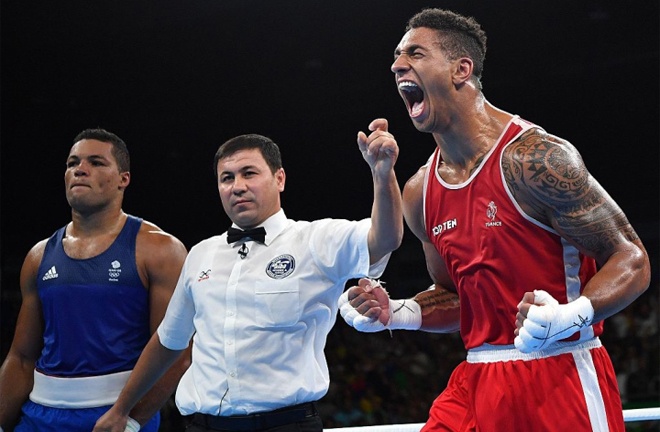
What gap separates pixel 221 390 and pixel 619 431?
115 centimetres

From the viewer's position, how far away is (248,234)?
277 cm

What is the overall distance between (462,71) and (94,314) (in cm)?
166

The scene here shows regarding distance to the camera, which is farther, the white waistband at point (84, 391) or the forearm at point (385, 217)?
the white waistband at point (84, 391)

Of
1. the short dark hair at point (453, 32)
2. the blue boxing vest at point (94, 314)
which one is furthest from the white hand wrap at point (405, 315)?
the blue boxing vest at point (94, 314)

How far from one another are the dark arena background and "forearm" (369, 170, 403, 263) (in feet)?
19.9

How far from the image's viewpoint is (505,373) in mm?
2158

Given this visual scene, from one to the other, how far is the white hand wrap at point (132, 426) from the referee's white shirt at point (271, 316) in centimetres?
Result: 35

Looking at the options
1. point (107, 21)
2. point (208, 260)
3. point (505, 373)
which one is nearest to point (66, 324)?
point (208, 260)

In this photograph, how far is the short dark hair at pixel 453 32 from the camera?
7.93 ft

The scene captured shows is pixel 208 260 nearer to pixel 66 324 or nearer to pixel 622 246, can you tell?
pixel 66 324

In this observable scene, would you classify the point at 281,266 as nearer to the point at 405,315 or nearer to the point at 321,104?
the point at 405,315

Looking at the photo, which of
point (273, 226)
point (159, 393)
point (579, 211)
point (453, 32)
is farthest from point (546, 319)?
point (159, 393)

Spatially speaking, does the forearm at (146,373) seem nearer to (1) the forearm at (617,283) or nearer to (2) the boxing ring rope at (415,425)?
(2) the boxing ring rope at (415,425)

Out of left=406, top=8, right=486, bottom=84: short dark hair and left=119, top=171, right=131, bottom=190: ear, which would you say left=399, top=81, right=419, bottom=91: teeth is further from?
left=119, top=171, right=131, bottom=190: ear
